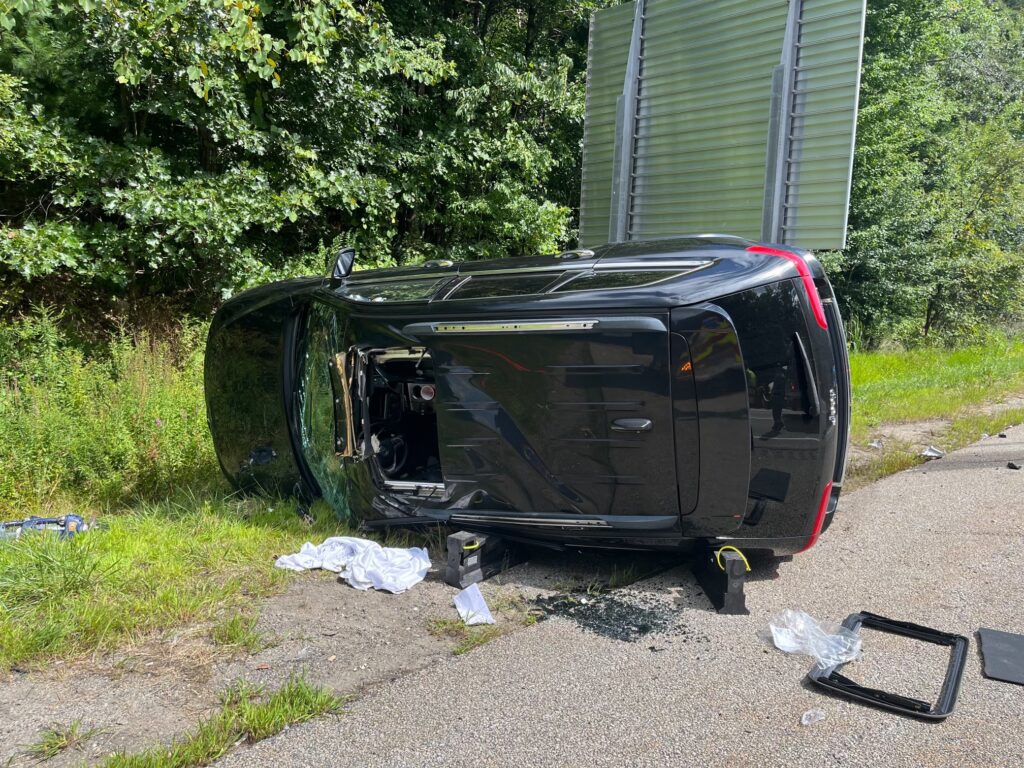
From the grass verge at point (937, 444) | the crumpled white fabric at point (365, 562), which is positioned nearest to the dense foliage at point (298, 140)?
the crumpled white fabric at point (365, 562)

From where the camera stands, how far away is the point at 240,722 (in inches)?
114

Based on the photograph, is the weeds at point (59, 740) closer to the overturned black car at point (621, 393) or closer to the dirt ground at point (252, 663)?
the dirt ground at point (252, 663)

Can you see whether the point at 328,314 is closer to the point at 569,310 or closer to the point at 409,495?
the point at 409,495

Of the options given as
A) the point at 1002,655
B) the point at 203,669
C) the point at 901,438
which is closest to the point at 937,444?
the point at 901,438

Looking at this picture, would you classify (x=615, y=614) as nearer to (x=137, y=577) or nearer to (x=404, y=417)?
(x=404, y=417)

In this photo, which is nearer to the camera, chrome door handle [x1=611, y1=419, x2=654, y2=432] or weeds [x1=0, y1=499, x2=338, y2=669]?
weeds [x1=0, y1=499, x2=338, y2=669]

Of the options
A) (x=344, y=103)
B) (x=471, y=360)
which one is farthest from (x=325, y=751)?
(x=344, y=103)

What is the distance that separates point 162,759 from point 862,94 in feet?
59.3

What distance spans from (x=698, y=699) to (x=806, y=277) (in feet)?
6.77

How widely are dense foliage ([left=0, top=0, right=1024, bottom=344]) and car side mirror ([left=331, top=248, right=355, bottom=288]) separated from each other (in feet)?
7.51

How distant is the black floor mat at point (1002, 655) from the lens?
327cm

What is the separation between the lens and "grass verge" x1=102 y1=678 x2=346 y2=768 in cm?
266

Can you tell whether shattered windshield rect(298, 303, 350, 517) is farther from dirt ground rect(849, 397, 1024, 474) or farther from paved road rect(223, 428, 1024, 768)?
dirt ground rect(849, 397, 1024, 474)

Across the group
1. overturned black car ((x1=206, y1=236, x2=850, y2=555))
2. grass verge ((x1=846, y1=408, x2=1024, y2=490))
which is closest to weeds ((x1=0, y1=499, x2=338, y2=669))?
overturned black car ((x1=206, y1=236, x2=850, y2=555))
